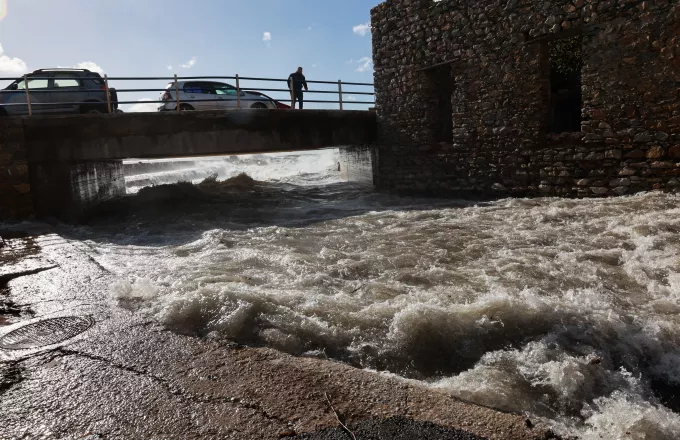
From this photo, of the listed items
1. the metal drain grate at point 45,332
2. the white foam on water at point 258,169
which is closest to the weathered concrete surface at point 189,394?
the metal drain grate at point 45,332

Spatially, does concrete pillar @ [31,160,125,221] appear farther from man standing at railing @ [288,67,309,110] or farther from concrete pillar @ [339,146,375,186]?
concrete pillar @ [339,146,375,186]

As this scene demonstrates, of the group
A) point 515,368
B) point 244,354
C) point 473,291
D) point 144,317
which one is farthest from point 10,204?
point 515,368

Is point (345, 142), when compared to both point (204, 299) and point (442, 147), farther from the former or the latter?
point (204, 299)

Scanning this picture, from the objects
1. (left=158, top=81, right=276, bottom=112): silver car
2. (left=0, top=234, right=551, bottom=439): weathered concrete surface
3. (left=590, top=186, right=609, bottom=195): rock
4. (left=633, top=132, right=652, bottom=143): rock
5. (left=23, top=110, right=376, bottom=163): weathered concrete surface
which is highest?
(left=158, top=81, right=276, bottom=112): silver car

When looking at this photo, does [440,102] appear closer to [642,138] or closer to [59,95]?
[642,138]

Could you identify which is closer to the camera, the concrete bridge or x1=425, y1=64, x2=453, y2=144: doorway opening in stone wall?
the concrete bridge

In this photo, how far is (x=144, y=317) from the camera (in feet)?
15.0

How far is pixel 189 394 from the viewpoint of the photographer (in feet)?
10.4

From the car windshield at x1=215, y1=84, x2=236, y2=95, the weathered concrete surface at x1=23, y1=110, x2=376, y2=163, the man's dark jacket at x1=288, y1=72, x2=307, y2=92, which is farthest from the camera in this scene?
the car windshield at x1=215, y1=84, x2=236, y2=95

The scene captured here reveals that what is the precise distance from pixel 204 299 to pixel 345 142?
1054 centimetres

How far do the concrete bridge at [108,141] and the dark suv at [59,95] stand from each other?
32.5 inches

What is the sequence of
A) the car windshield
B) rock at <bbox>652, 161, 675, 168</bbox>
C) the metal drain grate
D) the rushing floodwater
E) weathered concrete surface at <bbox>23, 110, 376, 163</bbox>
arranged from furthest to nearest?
1. the car windshield
2. weathered concrete surface at <bbox>23, 110, 376, 163</bbox>
3. rock at <bbox>652, 161, 675, 168</bbox>
4. the metal drain grate
5. the rushing floodwater

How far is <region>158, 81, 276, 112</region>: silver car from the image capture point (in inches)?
561

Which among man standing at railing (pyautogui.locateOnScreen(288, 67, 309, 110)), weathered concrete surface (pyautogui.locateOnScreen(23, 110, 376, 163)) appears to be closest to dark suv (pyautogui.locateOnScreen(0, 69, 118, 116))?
weathered concrete surface (pyautogui.locateOnScreen(23, 110, 376, 163))
